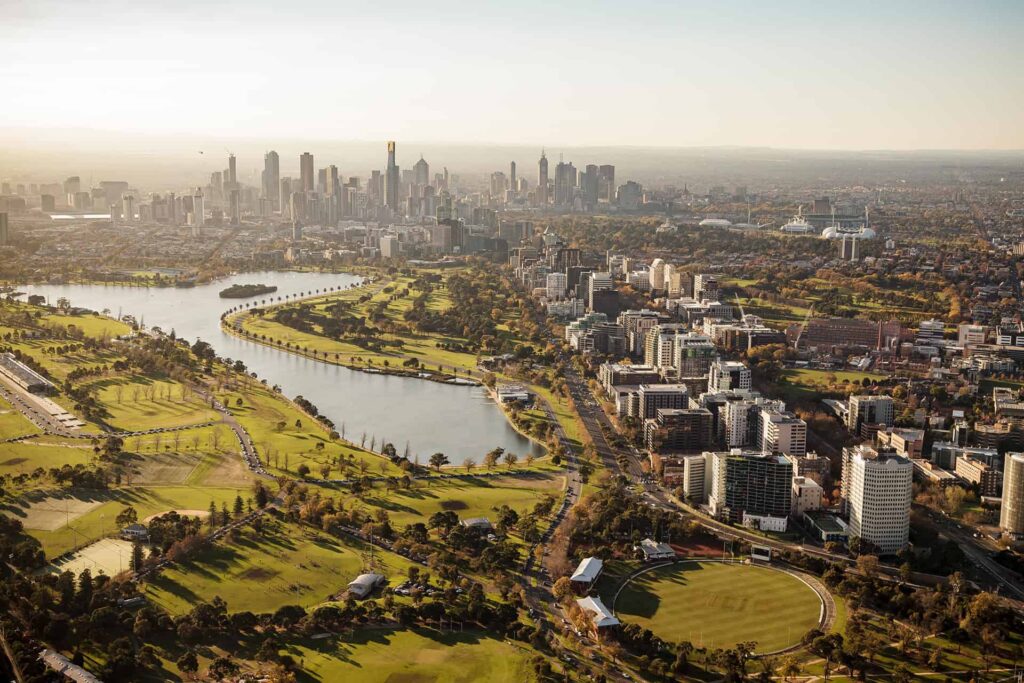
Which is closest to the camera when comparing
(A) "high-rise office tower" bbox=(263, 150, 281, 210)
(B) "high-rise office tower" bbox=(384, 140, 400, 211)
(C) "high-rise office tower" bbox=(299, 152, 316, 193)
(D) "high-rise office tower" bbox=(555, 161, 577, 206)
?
(B) "high-rise office tower" bbox=(384, 140, 400, 211)

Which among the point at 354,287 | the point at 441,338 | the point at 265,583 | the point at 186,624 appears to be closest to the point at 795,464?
Result: the point at 265,583

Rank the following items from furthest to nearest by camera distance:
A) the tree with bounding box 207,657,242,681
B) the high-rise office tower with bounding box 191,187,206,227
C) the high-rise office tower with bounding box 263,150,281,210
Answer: the high-rise office tower with bounding box 263,150,281,210, the high-rise office tower with bounding box 191,187,206,227, the tree with bounding box 207,657,242,681

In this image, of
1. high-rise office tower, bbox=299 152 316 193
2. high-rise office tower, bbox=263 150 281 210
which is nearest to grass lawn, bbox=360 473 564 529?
high-rise office tower, bbox=299 152 316 193

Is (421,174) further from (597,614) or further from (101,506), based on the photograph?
(597,614)

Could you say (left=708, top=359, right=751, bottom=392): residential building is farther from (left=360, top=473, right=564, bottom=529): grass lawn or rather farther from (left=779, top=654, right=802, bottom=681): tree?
(left=779, top=654, right=802, bottom=681): tree

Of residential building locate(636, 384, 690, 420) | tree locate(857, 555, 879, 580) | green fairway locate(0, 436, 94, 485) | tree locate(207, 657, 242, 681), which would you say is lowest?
tree locate(207, 657, 242, 681)

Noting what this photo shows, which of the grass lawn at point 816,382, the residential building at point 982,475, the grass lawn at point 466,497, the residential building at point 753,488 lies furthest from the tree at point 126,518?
the grass lawn at point 816,382

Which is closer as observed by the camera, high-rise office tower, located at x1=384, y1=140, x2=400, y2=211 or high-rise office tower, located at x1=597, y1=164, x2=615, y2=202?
high-rise office tower, located at x1=384, y1=140, x2=400, y2=211
